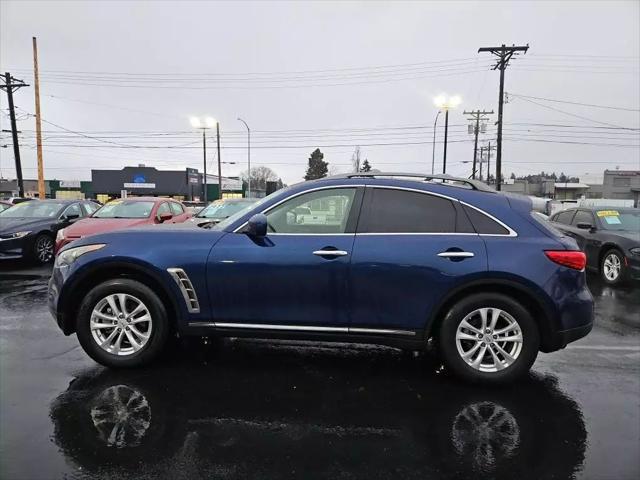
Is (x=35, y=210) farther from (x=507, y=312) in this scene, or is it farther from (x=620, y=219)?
(x=620, y=219)

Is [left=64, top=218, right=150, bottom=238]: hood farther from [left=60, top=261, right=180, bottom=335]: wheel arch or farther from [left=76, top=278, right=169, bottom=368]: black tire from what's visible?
[left=76, top=278, right=169, bottom=368]: black tire

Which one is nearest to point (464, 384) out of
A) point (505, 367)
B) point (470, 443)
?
point (505, 367)

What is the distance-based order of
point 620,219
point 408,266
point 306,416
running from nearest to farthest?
point 306,416
point 408,266
point 620,219

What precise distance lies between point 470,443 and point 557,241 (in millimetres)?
1804

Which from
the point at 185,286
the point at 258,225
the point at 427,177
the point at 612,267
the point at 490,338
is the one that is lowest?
the point at 612,267

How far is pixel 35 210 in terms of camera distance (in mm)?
10930

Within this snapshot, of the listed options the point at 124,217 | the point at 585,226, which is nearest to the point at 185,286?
the point at 124,217

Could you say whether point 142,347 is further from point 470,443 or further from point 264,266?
point 470,443

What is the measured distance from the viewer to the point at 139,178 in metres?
61.1

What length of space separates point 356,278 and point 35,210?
10182 mm

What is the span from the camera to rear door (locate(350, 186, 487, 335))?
365 centimetres

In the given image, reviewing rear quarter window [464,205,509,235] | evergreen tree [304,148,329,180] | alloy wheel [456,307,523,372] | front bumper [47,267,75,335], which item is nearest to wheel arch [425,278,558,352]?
alloy wheel [456,307,523,372]

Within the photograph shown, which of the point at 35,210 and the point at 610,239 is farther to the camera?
the point at 35,210

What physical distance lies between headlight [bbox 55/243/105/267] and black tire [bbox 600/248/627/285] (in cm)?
863
